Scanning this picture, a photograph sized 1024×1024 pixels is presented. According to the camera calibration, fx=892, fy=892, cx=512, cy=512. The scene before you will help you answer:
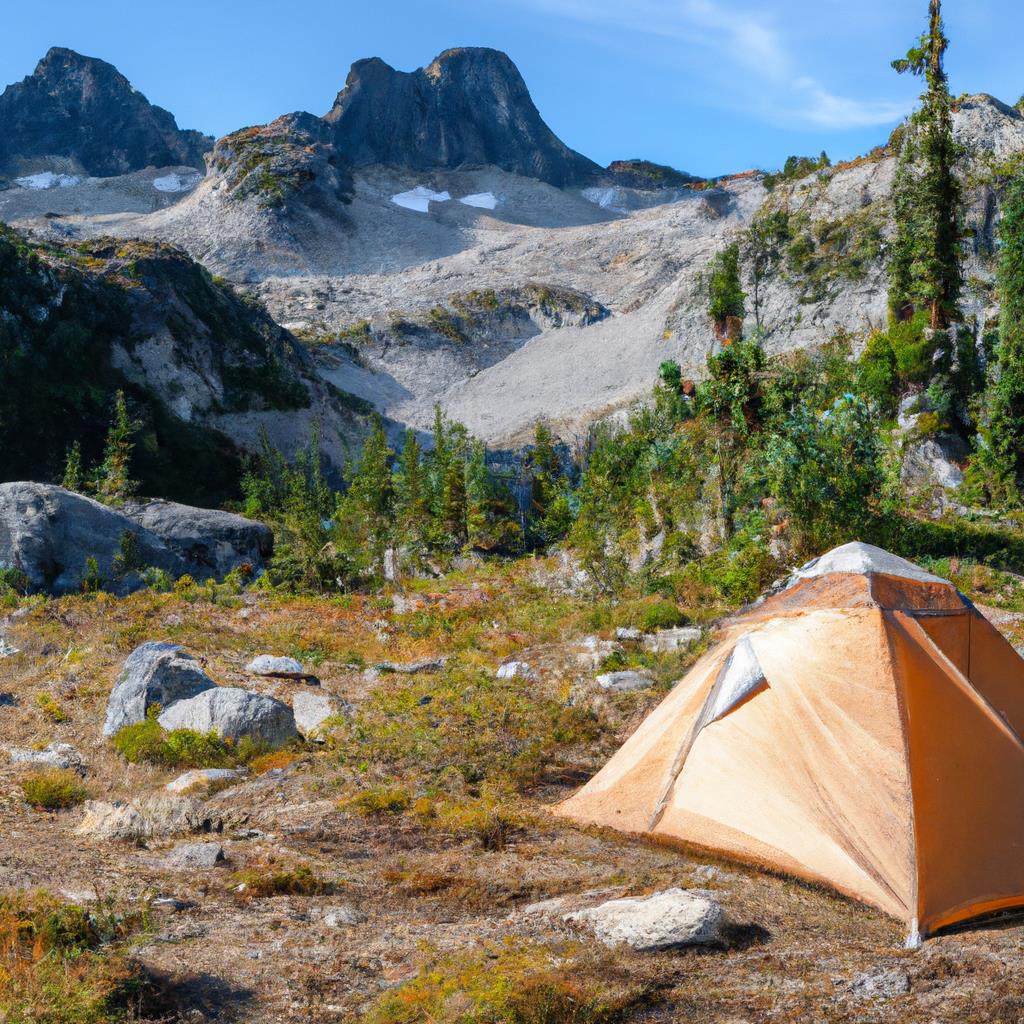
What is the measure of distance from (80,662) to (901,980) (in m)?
9.86

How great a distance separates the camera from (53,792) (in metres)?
7.07

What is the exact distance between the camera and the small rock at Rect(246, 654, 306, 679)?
10.6m

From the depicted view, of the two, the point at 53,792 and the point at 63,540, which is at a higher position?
the point at 63,540

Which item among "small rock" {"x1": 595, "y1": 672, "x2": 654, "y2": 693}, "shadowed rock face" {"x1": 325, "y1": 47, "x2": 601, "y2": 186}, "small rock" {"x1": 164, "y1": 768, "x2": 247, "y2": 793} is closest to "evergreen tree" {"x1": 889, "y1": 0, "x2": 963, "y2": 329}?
"small rock" {"x1": 595, "y1": 672, "x2": 654, "y2": 693}

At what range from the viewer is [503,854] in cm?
591

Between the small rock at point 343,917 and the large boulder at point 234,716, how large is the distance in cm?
354

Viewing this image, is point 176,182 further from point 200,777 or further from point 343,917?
point 343,917

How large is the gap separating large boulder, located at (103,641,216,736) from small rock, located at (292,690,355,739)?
928 millimetres

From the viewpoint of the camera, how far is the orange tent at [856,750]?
498 cm

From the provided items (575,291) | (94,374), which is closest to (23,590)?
(94,374)

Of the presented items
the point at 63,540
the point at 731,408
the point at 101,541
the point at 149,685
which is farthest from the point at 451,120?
the point at 149,685

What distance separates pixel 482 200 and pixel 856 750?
83649mm

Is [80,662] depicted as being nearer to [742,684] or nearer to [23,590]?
[23,590]

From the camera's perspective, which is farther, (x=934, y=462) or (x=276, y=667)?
(x=934, y=462)
